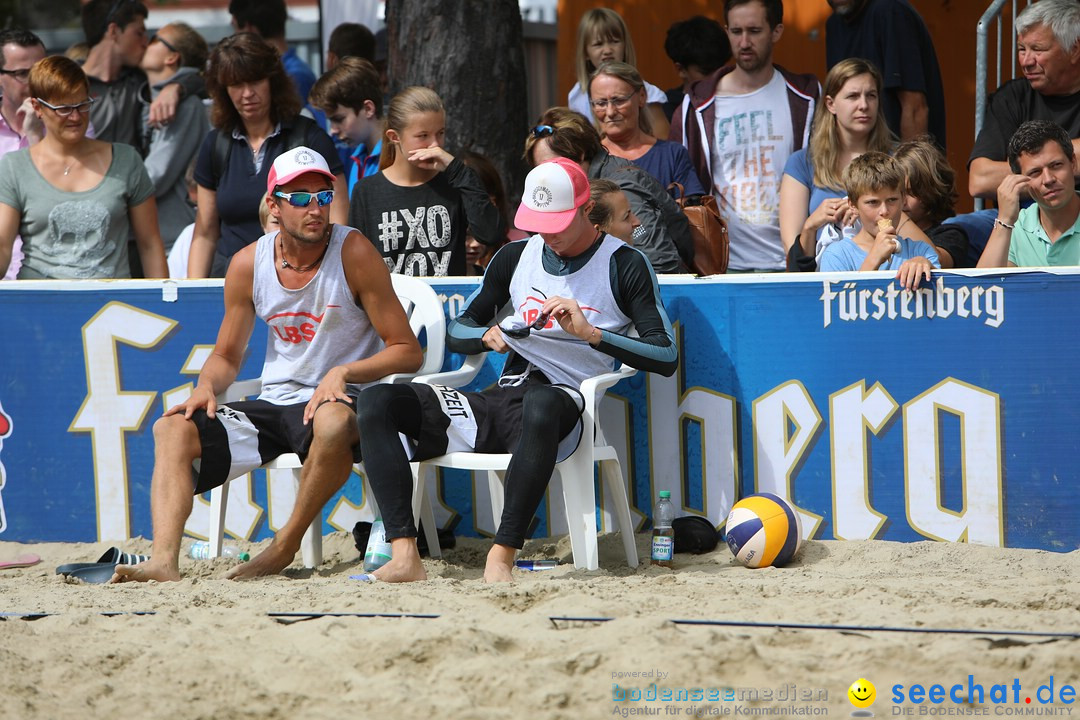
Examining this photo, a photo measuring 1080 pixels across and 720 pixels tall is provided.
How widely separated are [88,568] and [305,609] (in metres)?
1.42

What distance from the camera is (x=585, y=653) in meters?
3.75

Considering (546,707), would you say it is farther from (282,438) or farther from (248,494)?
(248,494)

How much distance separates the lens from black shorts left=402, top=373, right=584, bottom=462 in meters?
5.32

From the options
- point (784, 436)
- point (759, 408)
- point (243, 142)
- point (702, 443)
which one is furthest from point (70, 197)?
point (784, 436)

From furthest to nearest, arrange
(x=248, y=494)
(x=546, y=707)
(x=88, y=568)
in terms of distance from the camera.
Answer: (x=248, y=494) → (x=88, y=568) → (x=546, y=707)

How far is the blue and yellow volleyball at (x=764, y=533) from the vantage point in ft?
17.8

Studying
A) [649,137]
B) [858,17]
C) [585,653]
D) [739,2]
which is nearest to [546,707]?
[585,653]

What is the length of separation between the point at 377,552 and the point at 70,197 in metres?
2.77

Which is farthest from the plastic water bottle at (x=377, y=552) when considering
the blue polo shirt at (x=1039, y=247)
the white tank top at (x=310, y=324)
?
the blue polo shirt at (x=1039, y=247)

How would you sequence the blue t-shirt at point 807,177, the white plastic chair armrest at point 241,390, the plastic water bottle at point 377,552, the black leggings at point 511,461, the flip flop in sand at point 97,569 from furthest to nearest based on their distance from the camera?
the blue t-shirt at point 807,177, the white plastic chair armrest at point 241,390, the plastic water bottle at point 377,552, the flip flop in sand at point 97,569, the black leggings at point 511,461

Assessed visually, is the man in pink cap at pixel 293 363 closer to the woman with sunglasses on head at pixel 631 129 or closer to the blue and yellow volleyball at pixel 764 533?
the blue and yellow volleyball at pixel 764 533

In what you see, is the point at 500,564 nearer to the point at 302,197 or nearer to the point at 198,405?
the point at 198,405

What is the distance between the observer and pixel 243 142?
6.89m

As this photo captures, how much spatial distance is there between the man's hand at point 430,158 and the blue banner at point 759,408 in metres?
0.65
